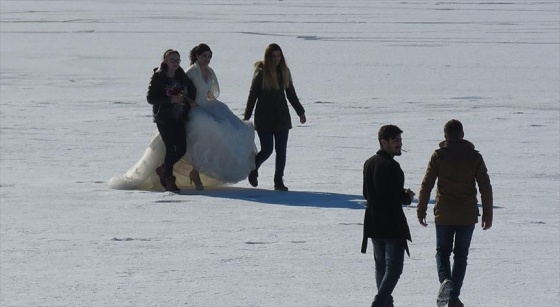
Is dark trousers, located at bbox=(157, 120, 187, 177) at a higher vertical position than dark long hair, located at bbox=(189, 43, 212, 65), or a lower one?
lower

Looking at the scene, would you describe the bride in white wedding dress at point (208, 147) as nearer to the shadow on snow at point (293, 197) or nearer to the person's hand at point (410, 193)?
the shadow on snow at point (293, 197)

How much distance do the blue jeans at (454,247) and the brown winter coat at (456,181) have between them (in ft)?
0.24

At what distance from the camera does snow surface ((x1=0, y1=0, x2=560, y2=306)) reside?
23.5ft

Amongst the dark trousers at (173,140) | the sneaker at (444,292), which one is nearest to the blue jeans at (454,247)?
the sneaker at (444,292)

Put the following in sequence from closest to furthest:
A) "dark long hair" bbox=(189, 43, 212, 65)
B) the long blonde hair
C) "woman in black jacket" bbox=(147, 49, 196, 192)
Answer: "dark long hair" bbox=(189, 43, 212, 65), "woman in black jacket" bbox=(147, 49, 196, 192), the long blonde hair

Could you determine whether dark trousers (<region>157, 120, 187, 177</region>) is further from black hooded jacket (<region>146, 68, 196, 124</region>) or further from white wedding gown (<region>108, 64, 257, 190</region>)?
white wedding gown (<region>108, 64, 257, 190</region>)

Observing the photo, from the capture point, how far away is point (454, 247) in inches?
231

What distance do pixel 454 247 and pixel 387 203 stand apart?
20.5 inches

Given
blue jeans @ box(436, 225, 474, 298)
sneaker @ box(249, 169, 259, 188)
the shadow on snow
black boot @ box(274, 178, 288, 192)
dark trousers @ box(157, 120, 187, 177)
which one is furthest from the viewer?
sneaker @ box(249, 169, 259, 188)

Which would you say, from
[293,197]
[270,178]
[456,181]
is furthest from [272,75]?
[456,181]

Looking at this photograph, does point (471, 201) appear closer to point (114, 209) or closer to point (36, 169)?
point (114, 209)

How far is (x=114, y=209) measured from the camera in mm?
9914

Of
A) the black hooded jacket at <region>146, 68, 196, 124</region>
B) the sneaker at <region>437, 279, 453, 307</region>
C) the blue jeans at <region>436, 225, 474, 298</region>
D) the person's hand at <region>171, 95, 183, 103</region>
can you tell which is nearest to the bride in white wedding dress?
the black hooded jacket at <region>146, 68, 196, 124</region>

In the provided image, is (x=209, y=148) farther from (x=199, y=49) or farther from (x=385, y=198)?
(x=385, y=198)
